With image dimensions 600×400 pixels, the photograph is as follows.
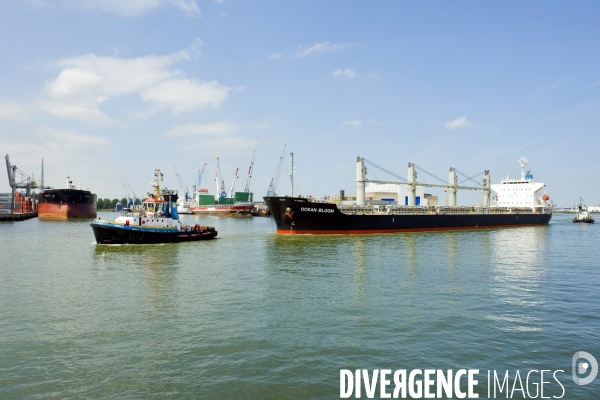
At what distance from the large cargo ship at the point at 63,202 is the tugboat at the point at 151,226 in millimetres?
78030

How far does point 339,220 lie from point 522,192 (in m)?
58.9

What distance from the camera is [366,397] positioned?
9.48 m

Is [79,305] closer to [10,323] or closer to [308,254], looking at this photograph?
[10,323]

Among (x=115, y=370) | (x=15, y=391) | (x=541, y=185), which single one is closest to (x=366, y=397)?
(x=115, y=370)

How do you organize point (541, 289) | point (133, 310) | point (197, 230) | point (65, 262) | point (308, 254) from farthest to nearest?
point (197, 230), point (308, 254), point (65, 262), point (541, 289), point (133, 310)

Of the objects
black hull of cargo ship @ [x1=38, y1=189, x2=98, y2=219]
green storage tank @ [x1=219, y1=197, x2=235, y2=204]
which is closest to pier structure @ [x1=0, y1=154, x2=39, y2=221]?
black hull of cargo ship @ [x1=38, y1=189, x2=98, y2=219]

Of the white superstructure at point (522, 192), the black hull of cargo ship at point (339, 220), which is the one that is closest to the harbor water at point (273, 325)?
the black hull of cargo ship at point (339, 220)

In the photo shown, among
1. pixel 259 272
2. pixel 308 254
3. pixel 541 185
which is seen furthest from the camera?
pixel 541 185

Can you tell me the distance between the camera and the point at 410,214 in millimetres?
61562

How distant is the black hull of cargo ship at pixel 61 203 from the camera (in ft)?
350

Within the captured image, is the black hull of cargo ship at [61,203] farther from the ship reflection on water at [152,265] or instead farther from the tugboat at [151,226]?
the ship reflection on water at [152,265]

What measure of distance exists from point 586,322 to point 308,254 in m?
21.3

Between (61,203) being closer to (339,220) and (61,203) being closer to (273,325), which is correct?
(339,220)

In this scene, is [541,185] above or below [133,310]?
above
